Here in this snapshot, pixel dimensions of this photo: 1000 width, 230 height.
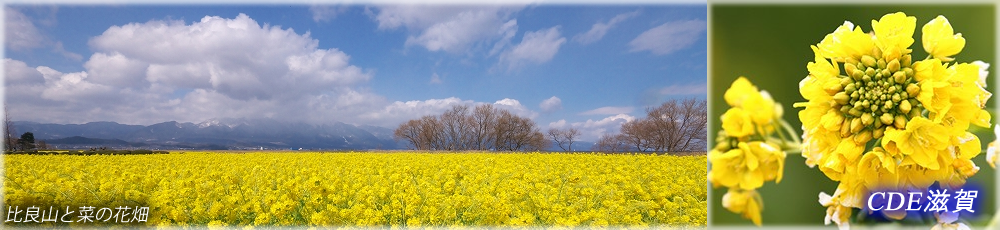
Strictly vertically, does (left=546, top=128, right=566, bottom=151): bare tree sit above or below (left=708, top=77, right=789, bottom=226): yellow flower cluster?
above

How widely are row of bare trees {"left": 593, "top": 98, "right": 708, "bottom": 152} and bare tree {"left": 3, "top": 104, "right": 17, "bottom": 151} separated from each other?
3158mm

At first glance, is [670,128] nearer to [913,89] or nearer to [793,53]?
[793,53]

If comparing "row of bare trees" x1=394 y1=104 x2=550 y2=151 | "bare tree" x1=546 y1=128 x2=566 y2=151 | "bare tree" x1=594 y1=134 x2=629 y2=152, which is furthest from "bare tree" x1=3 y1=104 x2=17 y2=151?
"bare tree" x1=594 y1=134 x2=629 y2=152

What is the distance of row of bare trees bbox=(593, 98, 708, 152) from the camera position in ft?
11.3

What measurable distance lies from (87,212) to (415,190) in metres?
1.67

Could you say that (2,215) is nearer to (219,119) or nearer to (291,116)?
(219,119)

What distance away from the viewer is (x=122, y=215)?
2998mm

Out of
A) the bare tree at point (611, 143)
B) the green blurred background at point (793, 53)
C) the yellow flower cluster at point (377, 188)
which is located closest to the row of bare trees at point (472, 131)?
the yellow flower cluster at point (377, 188)

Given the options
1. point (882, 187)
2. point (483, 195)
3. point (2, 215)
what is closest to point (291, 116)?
point (483, 195)

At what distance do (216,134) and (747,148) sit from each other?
3.38 metres

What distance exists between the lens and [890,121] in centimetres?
54

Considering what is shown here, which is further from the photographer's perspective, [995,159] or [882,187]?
[882,187]

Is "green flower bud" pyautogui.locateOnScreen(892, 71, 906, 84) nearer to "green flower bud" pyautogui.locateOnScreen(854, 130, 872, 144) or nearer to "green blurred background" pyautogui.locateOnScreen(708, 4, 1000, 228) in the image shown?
"green flower bud" pyautogui.locateOnScreen(854, 130, 872, 144)

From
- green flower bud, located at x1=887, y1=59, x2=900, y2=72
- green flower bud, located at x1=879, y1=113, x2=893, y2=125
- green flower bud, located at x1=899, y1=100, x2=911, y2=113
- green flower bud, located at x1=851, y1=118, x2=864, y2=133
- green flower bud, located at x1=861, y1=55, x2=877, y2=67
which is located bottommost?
green flower bud, located at x1=851, y1=118, x2=864, y2=133
